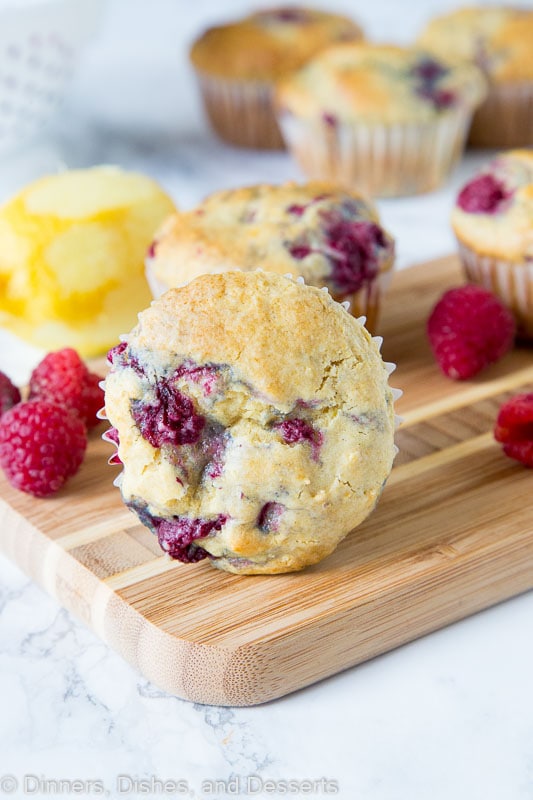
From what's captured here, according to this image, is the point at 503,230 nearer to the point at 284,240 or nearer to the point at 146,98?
the point at 284,240

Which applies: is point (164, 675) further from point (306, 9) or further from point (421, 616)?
point (306, 9)

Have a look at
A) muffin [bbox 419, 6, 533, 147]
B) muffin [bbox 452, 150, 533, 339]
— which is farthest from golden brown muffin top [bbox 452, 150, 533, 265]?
muffin [bbox 419, 6, 533, 147]

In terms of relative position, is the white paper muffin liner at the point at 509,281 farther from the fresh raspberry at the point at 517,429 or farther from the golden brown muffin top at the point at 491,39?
the golden brown muffin top at the point at 491,39

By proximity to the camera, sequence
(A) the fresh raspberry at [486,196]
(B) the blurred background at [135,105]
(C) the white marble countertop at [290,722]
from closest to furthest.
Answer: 1. (C) the white marble countertop at [290,722]
2. (A) the fresh raspberry at [486,196]
3. (B) the blurred background at [135,105]

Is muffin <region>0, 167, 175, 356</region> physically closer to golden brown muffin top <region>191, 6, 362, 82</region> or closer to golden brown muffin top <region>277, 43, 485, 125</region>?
golden brown muffin top <region>277, 43, 485, 125</region>

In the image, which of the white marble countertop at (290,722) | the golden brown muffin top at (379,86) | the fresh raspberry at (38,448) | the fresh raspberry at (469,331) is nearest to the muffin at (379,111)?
the golden brown muffin top at (379,86)

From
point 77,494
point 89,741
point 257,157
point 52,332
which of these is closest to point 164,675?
point 89,741
